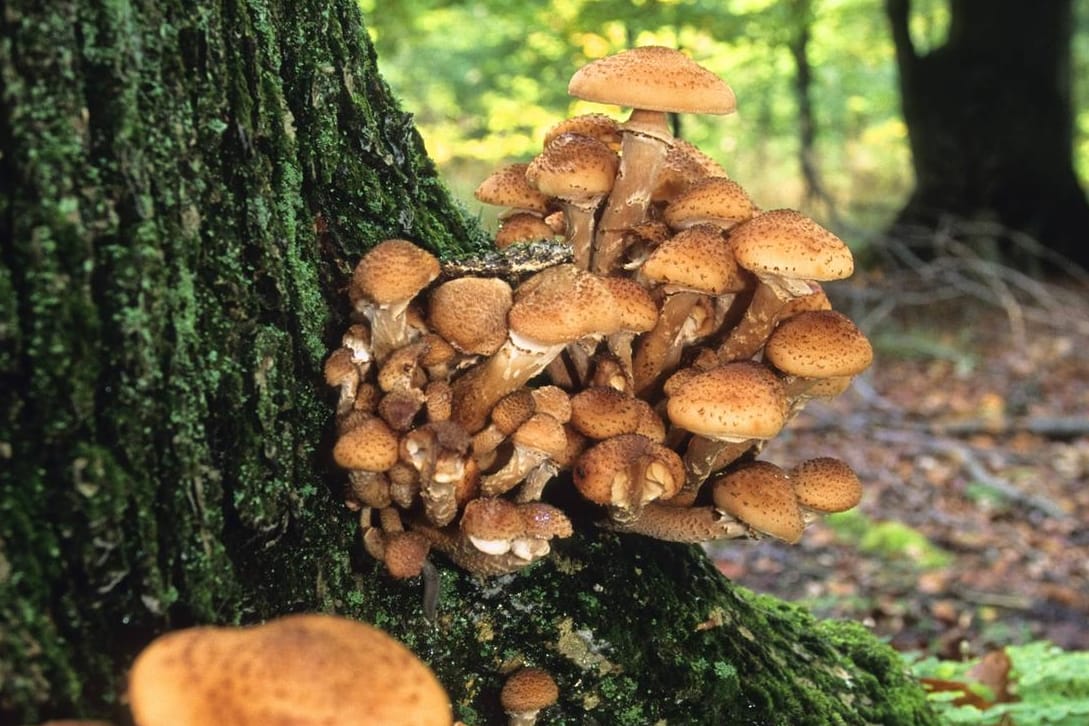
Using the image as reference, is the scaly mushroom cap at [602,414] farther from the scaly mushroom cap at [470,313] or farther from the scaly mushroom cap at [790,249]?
the scaly mushroom cap at [790,249]

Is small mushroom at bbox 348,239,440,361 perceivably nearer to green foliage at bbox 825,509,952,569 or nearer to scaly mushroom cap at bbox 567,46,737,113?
scaly mushroom cap at bbox 567,46,737,113

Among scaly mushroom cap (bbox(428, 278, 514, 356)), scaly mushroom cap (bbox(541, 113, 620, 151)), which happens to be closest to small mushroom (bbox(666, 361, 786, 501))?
scaly mushroom cap (bbox(428, 278, 514, 356))

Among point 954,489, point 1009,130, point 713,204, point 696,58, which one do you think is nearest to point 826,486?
point 713,204

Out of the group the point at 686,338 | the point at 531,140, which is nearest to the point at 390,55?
the point at 531,140

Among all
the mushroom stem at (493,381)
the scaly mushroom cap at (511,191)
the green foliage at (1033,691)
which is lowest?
the green foliage at (1033,691)

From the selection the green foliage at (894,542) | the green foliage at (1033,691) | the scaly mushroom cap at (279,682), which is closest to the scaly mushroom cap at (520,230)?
the scaly mushroom cap at (279,682)

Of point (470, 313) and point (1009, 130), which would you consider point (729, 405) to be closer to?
point (470, 313)
